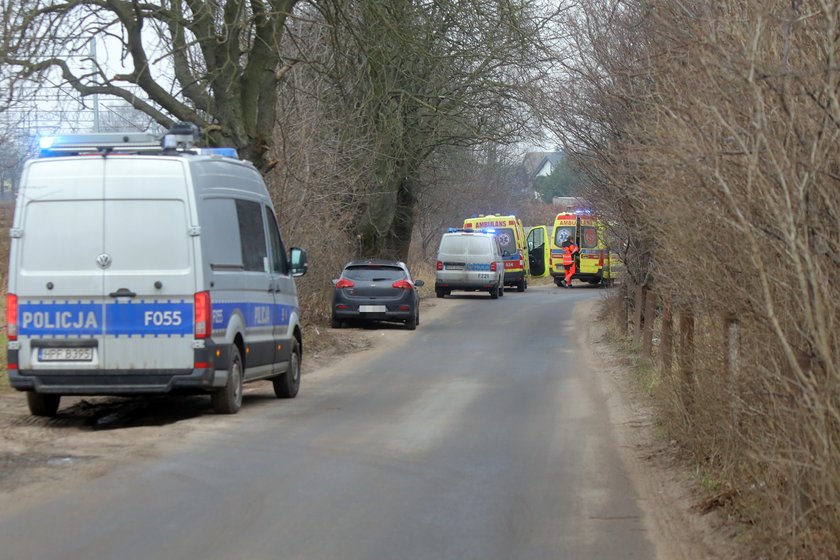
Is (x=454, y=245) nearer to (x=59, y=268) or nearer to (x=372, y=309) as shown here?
(x=372, y=309)

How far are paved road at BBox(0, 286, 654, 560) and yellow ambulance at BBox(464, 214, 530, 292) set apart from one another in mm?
28815

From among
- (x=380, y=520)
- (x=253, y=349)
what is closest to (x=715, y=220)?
(x=380, y=520)

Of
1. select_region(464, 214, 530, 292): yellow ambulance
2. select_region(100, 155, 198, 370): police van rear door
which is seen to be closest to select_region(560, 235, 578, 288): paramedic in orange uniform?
select_region(464, 214, 530, 292): yellow ambulance

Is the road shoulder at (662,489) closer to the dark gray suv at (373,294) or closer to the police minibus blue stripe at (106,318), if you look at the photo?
the police minibus blue stripe at (106,318)

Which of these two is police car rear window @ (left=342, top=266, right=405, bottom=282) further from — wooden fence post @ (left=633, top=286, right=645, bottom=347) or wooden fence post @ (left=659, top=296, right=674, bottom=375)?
wooden fence post @ (left=659, top=296, right=674, bottom=375)

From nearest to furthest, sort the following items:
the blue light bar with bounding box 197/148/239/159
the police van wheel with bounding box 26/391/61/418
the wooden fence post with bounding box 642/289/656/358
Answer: the police van wheel with bounding box 26/391/61/418 < the blue light bar with bounding box 197/148/239/159 < the wooden fence post with bounding box 642/289/656/358

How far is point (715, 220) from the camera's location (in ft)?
21.0

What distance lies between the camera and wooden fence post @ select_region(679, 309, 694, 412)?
28.0 ft

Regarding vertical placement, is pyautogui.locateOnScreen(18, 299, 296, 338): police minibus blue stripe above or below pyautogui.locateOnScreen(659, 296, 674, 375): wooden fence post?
above

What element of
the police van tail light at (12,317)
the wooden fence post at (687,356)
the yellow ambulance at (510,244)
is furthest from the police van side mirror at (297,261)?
the yellow ambulance at (510,244)

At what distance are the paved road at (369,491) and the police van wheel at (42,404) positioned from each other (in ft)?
5.84

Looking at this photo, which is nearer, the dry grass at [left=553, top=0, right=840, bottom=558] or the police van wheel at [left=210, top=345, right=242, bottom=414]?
the dry grass at [left=553, top=0, right=840, bottom=558]

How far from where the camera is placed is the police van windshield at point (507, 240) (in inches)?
1671

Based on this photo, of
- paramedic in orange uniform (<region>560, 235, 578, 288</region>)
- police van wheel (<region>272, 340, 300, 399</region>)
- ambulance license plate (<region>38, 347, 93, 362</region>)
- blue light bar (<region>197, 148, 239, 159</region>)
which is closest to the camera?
ambulance license plate (<region>38, 347, 93, 362</region>)
